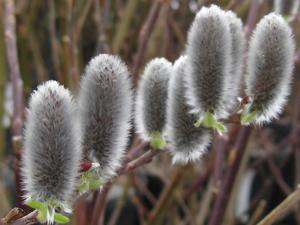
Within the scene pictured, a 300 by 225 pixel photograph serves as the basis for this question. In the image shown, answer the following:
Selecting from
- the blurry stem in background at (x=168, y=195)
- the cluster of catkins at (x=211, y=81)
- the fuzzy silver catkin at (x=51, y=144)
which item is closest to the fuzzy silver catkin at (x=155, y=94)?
the cluster of catkins at (x=211, y=81)

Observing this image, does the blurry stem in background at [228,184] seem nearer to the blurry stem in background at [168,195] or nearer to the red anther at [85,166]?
the blurry stem in background at [168,195]

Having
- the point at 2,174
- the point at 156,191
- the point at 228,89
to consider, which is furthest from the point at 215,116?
the point at 156,191

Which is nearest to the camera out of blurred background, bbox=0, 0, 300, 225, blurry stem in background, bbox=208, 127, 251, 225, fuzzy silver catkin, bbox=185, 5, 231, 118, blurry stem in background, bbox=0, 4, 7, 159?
fuzzy silver catkin, bbox=185, 5, 231, 118

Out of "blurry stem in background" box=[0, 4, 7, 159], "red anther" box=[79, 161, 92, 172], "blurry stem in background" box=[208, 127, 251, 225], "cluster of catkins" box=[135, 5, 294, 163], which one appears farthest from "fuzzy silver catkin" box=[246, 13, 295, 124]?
"blurry stem in background" box=[0, 4, 7, 159]

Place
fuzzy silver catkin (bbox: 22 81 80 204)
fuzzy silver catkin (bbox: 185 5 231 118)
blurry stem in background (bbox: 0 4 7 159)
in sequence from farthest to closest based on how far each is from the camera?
blurry stem in background (bbox: 0 4 7 159), fuzzy silver catkin (bbox: 185 5 231 118), fuzzy silver catkin (bbox: 22 81 80 204)

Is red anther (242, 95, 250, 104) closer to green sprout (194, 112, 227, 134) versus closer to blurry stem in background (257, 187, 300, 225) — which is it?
green sprout (194, 112, 227, 134)

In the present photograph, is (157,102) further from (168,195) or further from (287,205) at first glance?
(168,195)

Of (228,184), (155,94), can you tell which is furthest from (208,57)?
(228,184)
